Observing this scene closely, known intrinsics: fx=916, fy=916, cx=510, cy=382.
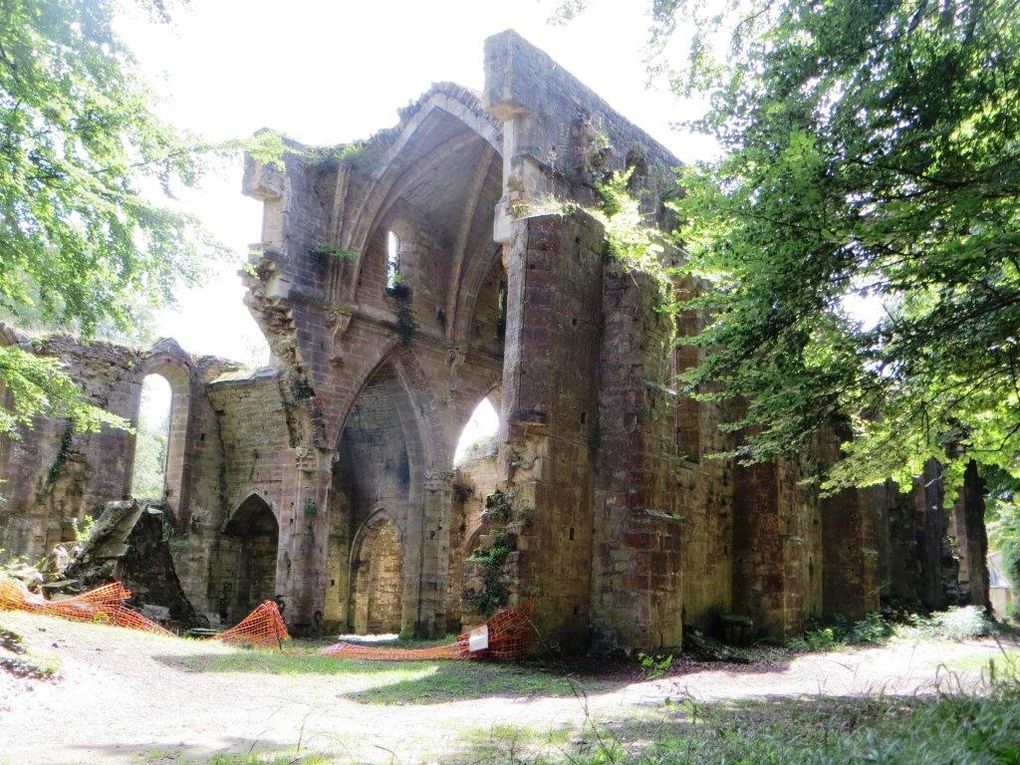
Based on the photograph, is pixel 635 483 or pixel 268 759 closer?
pixel 268 759

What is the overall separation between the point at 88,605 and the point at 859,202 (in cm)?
1035

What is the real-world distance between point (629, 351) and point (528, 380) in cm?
143

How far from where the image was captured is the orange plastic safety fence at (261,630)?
13.6 m

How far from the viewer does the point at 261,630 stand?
50.0 feet

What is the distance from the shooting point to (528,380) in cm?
1067

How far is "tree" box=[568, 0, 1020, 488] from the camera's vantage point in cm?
570

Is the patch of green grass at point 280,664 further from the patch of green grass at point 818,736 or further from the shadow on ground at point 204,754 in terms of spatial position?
the patch of green grass at point 818,736

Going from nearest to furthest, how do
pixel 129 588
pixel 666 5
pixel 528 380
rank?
pixel 666 5 < pixel 528 380 < pixel 129 588

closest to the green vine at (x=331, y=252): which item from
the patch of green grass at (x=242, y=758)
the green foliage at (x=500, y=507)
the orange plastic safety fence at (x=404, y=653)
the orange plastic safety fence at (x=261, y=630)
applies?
the orange plastic safety fence at (x=261, y=630)

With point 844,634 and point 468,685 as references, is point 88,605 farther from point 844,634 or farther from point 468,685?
point 844,634

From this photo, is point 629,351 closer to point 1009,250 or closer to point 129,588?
point 1009,250

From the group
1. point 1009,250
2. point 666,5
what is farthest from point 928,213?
point 666,5

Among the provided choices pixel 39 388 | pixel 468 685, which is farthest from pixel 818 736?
pixel 39 388

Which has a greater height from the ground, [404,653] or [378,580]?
[378,580]
